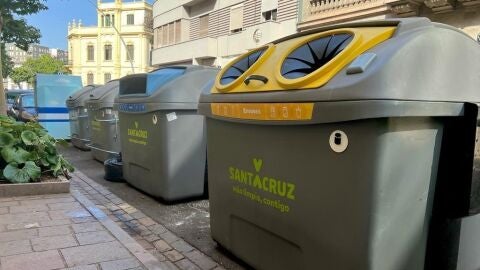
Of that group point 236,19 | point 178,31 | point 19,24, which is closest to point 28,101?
point 19,24

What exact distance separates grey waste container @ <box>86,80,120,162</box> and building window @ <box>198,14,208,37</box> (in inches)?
665

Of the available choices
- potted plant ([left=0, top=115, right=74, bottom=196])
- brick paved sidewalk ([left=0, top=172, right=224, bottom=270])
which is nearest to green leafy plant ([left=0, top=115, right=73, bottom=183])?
potted plant ([left=0, top=115, right=74, bottom=196])

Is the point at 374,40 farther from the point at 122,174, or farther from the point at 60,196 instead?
the point at 122,174

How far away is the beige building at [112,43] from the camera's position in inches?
2272

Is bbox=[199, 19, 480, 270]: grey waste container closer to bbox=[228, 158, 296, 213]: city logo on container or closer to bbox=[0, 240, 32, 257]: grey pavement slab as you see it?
bbox=[228, 158, 296, 213]: city logo on container

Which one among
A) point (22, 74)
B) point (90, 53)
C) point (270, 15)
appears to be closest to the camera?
point (270, 15)

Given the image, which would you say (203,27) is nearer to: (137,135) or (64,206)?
(137,135)

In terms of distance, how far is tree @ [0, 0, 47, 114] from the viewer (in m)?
16.6

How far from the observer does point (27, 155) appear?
5.07 meters

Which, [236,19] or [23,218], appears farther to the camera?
[236,19]

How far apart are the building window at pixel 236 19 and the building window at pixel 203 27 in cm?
310

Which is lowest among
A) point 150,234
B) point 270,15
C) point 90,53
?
point 150,234

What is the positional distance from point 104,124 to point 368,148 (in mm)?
6298

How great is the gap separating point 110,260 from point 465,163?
2.45 meters
